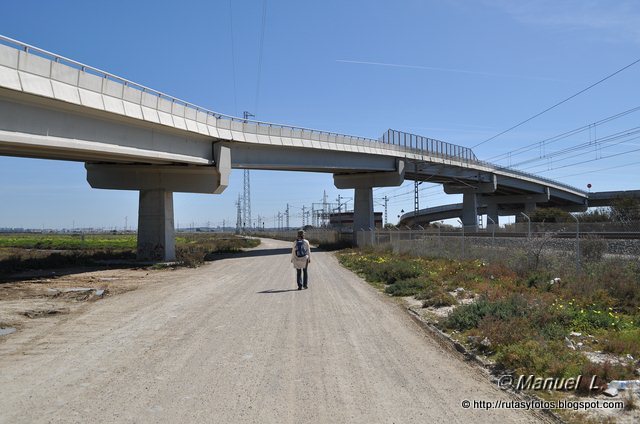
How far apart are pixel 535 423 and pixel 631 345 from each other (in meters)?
3.38

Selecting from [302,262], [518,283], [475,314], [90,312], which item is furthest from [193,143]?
[475,314]

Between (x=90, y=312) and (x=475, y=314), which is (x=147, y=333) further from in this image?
(x=475, y=314)

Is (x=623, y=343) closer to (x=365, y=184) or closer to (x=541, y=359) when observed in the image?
(x=541, y=359)

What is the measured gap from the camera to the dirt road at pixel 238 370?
591 centimetres

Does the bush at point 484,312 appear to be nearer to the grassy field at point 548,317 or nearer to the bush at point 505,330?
the grassy field at point 548,317

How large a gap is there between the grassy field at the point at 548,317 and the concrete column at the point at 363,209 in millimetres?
42949

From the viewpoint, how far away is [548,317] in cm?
970

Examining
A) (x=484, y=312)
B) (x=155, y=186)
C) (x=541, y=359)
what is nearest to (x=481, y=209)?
(x=155, y=186)

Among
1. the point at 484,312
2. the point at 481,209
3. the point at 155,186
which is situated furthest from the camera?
the point at 481,209

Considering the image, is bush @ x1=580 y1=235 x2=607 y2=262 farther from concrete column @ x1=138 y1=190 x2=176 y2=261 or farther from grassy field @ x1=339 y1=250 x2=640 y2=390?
concrete column @ x1=138 y1=190 x2=176 y2=261

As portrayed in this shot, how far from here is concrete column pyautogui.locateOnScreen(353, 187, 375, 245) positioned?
6028 centimetres

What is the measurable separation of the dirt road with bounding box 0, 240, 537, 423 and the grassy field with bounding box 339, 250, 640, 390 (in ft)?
2.39

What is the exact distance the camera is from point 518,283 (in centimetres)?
1487

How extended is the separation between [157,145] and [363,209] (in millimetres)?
34306
